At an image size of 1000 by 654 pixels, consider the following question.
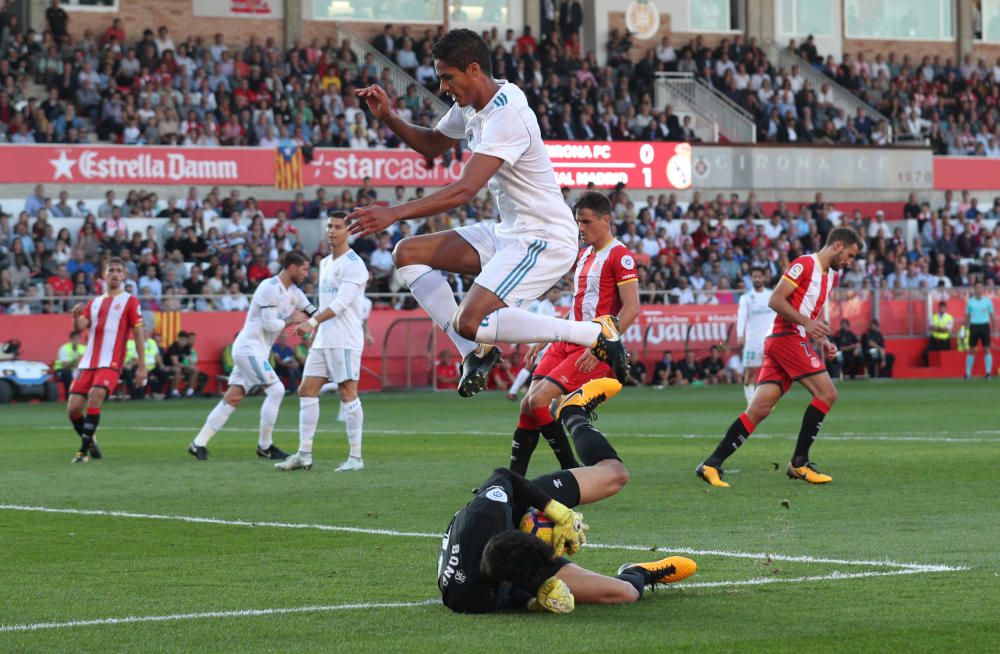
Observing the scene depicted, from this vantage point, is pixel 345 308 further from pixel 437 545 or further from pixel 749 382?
pixel 749 382

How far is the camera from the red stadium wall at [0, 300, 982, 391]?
3056 cm

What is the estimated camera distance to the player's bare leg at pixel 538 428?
38.1ft

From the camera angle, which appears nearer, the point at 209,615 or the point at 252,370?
the point at 209,615

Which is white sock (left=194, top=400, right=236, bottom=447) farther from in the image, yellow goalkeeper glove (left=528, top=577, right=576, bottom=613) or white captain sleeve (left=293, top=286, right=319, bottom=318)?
yellow goalkeeper glove (left=528, top=577, right=576, bottom=613)

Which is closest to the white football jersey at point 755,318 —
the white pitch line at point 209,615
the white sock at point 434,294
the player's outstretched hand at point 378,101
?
the white sock at point 434,294

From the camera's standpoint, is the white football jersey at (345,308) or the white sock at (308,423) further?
the white football jersey at (345,308)

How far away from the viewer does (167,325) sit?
31469 mm

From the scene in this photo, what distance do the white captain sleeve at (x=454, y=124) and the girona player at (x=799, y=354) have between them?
15.5 ft

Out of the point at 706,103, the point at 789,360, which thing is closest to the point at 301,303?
the point at 789,360

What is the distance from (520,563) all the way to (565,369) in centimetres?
464

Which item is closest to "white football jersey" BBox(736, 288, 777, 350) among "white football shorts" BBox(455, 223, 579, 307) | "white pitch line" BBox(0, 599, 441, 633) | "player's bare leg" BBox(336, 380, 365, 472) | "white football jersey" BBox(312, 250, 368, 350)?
"white football jersey" BBox(312, 250, 368, 350)

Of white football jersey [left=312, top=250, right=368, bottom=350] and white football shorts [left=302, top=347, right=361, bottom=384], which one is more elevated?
white football jersey [left=312, top=250, right=368, bottom=350]

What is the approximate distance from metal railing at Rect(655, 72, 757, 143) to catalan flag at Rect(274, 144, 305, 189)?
13.5 meters

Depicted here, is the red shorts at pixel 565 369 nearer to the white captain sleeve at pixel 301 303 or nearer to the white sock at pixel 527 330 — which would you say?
the white sock at pixel 527 330
